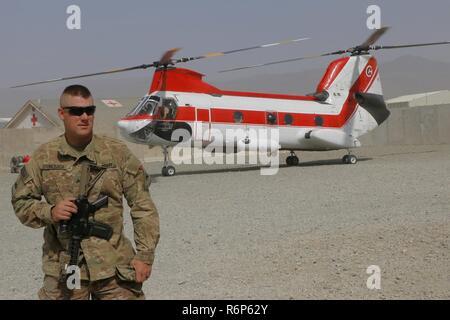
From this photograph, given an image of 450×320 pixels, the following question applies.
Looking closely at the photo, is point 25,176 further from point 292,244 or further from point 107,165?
point 292,244

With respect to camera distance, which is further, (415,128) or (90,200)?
(415,128)

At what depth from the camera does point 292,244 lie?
8.12 meters

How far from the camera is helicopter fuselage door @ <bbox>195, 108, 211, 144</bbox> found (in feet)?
63.1

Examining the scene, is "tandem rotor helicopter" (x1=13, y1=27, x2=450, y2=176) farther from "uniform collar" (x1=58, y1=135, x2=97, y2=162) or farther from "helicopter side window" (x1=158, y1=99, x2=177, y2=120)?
"uniform collar" (x1=58, y1=135, x2=97, y2=162)

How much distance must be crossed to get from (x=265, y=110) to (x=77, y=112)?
672 inches

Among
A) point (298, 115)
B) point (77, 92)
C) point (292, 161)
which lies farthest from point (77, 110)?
point (292, 161)

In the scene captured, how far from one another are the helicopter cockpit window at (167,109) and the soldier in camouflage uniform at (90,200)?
14.8m

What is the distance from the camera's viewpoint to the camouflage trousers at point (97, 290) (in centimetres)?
370

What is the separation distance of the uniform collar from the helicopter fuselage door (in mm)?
15404
